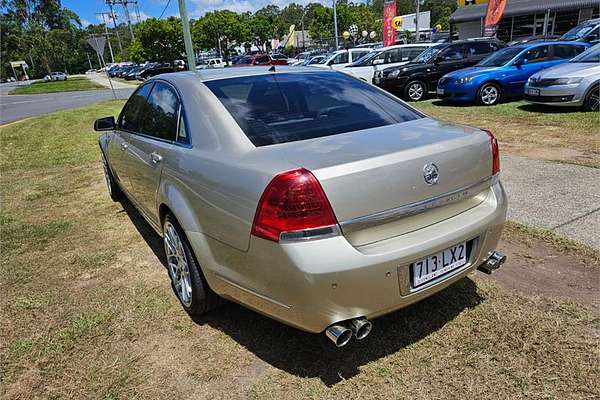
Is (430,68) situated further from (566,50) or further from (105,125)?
(105,125)

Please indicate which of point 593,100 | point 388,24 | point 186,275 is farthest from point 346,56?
point 186,275

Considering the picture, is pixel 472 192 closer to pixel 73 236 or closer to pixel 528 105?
pixel 73 236

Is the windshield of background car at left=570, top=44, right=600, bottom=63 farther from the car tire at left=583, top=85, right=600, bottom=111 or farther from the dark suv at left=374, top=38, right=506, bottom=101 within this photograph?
the dark suv at left=374, top=38, right=506, bottom=101

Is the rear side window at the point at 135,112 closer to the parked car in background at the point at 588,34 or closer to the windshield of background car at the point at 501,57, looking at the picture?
the windshield of background car at the point at 501,57

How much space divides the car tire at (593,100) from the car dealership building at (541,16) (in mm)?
28457

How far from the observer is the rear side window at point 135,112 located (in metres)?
3.84

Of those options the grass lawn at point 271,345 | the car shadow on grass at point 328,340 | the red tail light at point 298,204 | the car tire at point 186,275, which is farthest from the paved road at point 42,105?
the red tail light at point 298,204

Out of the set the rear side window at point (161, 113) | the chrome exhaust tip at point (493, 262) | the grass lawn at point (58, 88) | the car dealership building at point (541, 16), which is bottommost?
the grass lawn at point (58, 88)

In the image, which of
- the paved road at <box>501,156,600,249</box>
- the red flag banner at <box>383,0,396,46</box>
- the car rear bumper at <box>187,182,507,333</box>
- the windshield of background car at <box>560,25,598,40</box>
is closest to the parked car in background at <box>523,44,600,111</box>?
the paved road at <box>501,156,600,249</box>

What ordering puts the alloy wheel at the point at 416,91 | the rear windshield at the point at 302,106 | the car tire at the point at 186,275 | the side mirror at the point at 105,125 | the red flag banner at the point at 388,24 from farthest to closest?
the red flag banner at the point at 388,24 < the alloy wheel at the point at 416,91 < the side mirror at the point at 105,125 < the car tire at the point at 186,275 < the rear windshield at the point at 302,106

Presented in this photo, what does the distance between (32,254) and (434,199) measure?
3868 mm

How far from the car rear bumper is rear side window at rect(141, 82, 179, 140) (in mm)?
1021

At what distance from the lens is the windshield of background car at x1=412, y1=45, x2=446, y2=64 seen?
13352 mm

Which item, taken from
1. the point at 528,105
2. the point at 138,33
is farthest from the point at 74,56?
the point at 528,105
